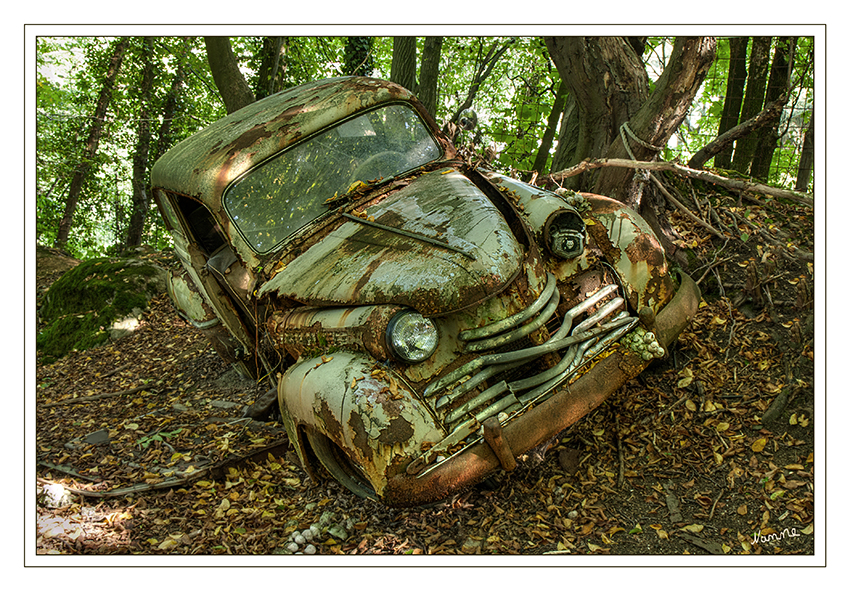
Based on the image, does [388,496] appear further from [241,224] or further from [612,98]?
[612,98]

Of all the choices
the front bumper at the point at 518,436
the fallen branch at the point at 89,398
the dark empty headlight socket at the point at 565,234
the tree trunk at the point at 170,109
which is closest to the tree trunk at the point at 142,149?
the tree trunk at the point at 170,109

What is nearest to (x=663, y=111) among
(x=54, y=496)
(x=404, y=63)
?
(x=404, y=63)

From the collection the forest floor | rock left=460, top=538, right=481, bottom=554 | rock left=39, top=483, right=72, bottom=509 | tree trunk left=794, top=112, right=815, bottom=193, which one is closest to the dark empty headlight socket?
the forest floor

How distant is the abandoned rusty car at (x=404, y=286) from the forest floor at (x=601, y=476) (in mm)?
498

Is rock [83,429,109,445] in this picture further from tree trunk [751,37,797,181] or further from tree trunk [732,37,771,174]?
tree trunk [732,37,771,174]

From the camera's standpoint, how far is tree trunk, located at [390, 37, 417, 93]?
743cm

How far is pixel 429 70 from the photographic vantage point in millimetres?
7750

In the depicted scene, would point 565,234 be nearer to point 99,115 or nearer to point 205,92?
point 99,115

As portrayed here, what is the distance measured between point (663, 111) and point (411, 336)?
3181mm

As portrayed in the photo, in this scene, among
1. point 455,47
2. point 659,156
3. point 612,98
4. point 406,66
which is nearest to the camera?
point 659,156

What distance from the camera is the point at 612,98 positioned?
17.4 ft

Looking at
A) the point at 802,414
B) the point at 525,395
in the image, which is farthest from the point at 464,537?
the point at 802,414

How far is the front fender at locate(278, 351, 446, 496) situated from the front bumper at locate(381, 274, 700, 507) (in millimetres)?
112

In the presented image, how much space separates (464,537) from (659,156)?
3.68 meters
